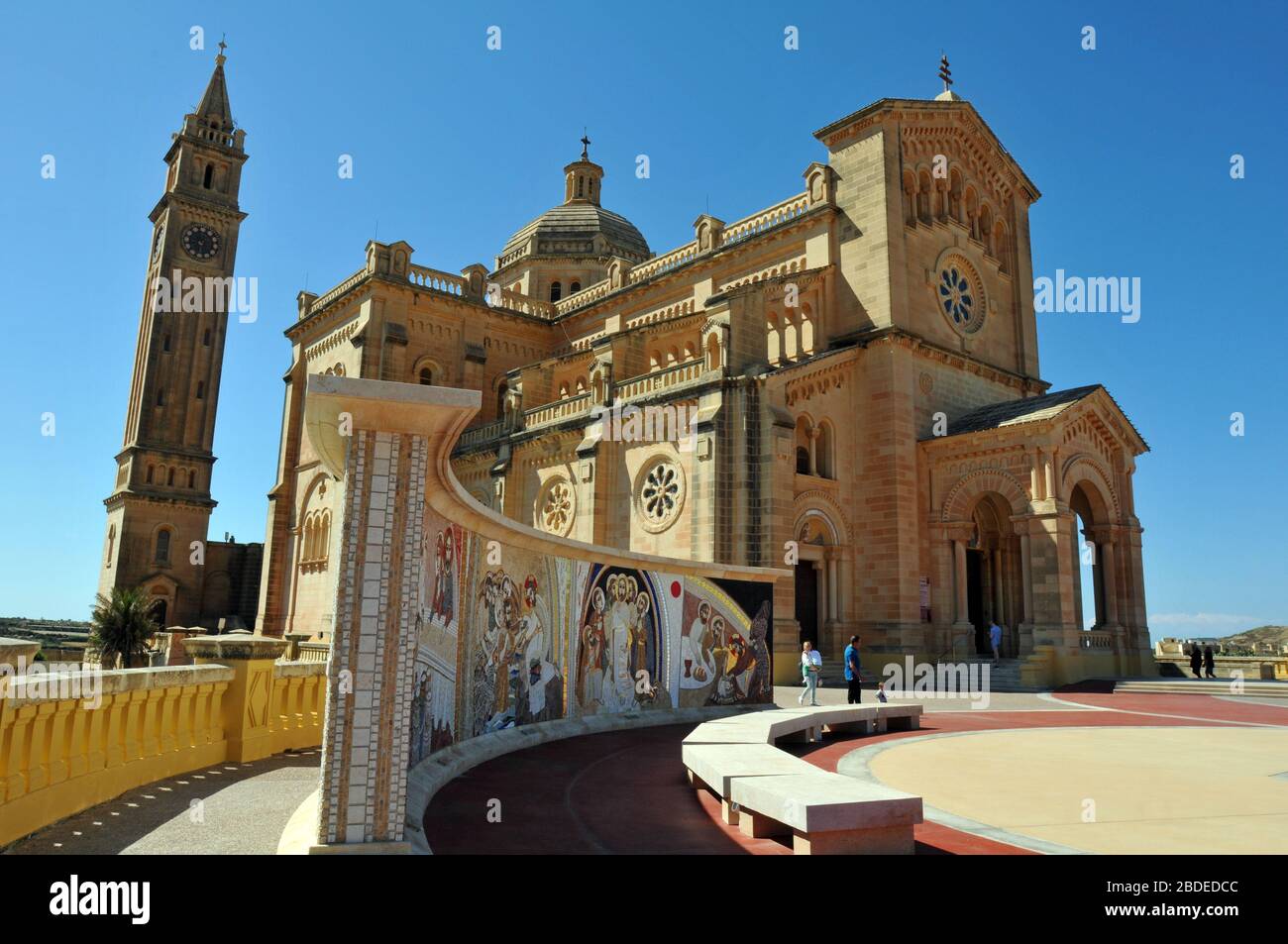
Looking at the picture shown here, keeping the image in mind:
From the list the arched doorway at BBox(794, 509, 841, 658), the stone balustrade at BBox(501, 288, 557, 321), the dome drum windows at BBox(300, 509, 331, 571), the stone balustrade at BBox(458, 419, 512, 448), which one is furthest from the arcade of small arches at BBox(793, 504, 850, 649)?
the dome drum windows at BBox(300, 509, 331, 571)

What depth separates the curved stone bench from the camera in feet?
19.0

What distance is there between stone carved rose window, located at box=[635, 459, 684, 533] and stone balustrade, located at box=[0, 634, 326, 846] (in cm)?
1357

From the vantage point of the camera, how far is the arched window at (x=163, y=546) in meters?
50.8

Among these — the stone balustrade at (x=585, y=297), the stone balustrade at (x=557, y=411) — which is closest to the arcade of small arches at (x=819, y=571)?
the stone balustrade at (x=557, y=411)

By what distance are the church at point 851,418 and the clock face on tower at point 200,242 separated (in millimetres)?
22706

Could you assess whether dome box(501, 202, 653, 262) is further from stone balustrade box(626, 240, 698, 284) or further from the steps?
the steps

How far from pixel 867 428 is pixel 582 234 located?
25943 mm

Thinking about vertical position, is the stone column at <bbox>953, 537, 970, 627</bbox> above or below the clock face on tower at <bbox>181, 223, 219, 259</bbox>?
below

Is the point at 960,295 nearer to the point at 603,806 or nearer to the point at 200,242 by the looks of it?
the point at 603,806

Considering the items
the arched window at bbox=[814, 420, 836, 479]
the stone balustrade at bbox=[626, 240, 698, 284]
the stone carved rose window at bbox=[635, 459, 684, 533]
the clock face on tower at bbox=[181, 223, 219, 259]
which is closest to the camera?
the stone carved rose window at bbox=[635, 459, 684, 533]

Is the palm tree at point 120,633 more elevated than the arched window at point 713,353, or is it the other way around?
the arched window at point 713,353

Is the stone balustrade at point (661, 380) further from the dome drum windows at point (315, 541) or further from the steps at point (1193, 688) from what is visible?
the dome drum windows at point (315, 541)

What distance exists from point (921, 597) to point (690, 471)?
7.97 meters
